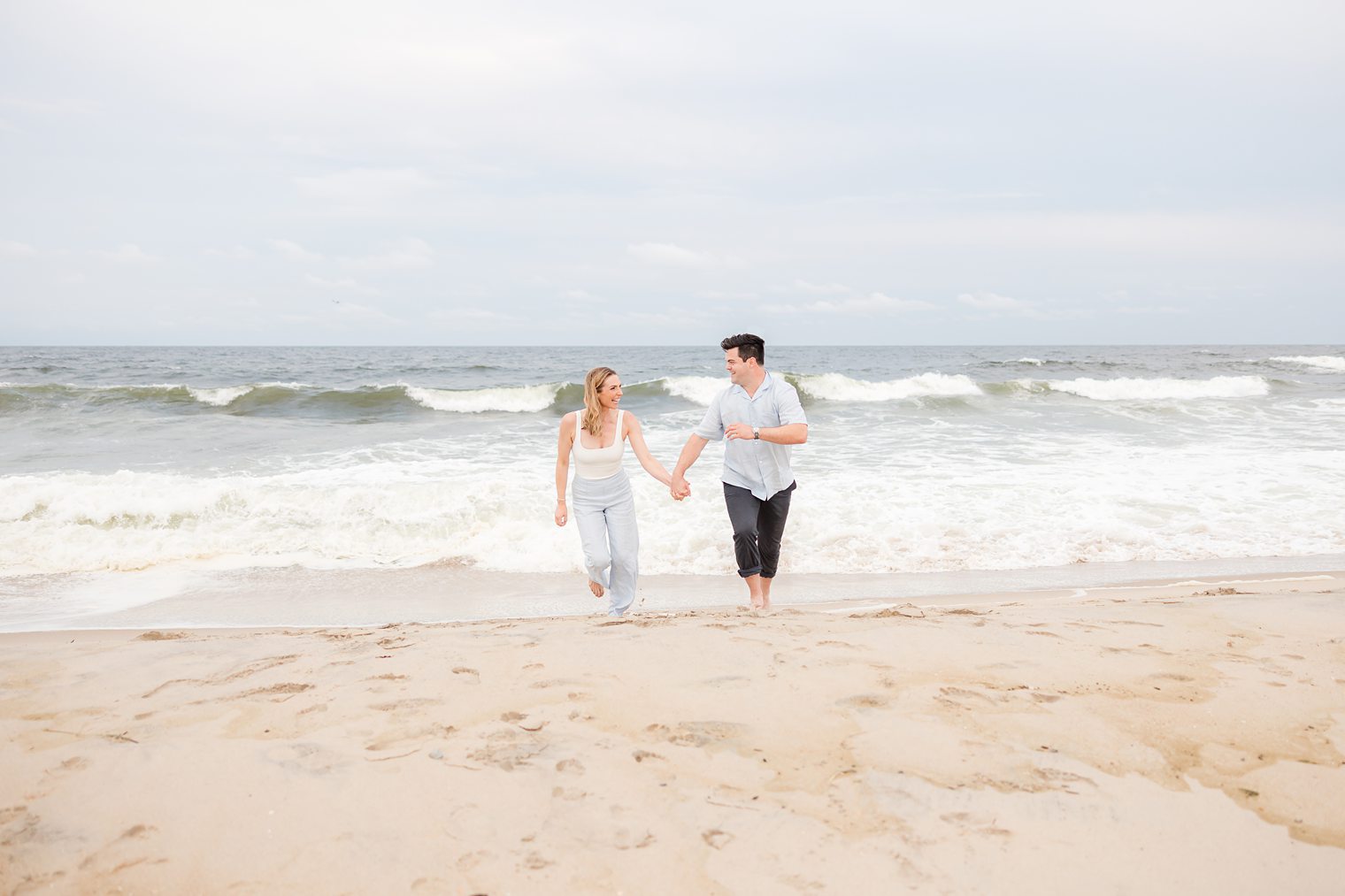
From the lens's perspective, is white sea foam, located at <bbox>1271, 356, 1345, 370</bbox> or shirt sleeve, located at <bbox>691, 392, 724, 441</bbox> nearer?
shirt sleeve, located at <bbox>691, 392, 724, 441</bbox>

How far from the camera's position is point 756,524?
579cm

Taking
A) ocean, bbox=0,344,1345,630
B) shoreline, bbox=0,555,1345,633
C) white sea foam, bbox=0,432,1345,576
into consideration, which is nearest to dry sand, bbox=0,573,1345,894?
shoreline, bbox=0,555,1345,633

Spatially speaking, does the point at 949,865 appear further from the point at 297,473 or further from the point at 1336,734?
the point at 297,473

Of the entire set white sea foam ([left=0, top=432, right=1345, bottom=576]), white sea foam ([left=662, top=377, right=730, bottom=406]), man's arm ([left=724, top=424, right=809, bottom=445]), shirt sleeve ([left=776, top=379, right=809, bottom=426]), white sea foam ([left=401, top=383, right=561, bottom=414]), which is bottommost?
white sea foam ([left=0, top=432, right=1345, bottom=576])

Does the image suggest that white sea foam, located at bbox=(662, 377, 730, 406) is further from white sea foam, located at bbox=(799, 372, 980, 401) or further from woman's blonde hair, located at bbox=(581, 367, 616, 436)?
woman's blonde hair, located at bbox=(581, 367, 616, 436)

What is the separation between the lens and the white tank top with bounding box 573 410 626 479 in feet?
18.4

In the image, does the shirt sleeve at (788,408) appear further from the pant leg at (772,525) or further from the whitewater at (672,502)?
the whitewater at (672,502)

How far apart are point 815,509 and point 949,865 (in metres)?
6.89

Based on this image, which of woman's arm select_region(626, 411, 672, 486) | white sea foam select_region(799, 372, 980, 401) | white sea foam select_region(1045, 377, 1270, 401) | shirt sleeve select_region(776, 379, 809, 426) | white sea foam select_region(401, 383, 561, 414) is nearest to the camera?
shirt sleeve select_region(776, 379, 809, 426)

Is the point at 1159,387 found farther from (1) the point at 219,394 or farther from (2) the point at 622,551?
(1) the point at 219,394

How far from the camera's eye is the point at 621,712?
3.40 metres

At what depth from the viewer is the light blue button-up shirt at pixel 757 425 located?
562cm

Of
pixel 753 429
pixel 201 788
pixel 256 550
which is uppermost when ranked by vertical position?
pixel 753 429

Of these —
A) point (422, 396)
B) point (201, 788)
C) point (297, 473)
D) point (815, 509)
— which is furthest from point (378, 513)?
point (422, 396)
